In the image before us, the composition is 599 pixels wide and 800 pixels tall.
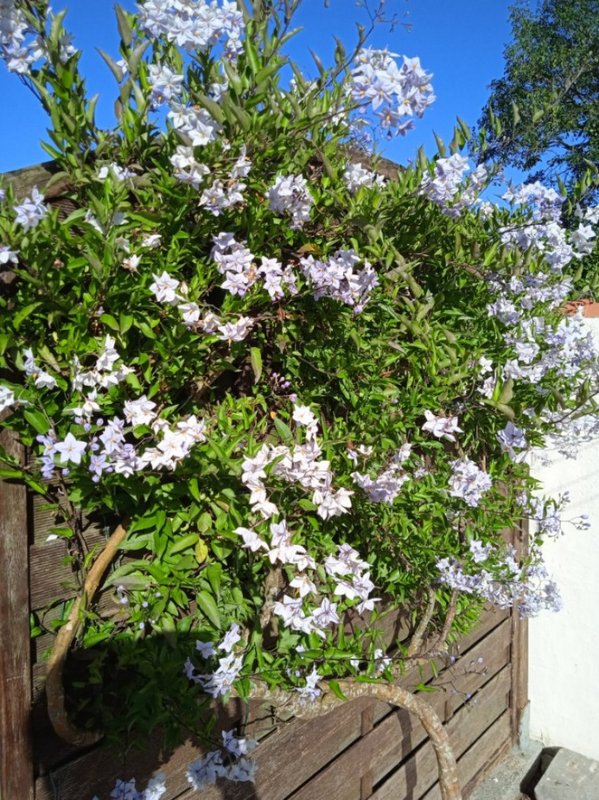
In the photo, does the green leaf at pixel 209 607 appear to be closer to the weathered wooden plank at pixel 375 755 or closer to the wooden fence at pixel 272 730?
the wooden fence at pixel 272 730

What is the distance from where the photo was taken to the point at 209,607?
5.36 ft

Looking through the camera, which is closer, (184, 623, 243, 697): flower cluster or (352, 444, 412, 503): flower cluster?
(184, 623, 243, 697): flower cluster

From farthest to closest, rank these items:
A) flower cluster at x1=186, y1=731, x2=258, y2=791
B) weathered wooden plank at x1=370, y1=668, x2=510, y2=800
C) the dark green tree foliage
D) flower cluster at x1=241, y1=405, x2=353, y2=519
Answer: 1. the dark green tree foliage
2. weathered wooden plank at x1=370, y1=668, x2=510, y2=800
3. flower cluster at x1=186, y1=731, x2=258, y2=791
4. flower cluster at x1=241, y1=405, x2=353, y2=519

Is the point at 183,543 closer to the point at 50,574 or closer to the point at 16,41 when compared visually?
the point at 50,574

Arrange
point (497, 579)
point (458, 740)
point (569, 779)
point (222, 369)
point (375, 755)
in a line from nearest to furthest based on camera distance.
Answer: point (222, 369), point (497, 579), point (375, 755), point (458, 740), point (569, 779)

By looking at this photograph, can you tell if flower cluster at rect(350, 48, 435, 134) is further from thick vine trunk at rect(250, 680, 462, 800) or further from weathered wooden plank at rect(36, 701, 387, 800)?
weathered wooden plank at rect(36, 701, 387, 800)

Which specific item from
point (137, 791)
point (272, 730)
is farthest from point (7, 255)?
point (272, 730)

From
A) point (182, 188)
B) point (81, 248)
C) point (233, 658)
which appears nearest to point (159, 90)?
point (182, 188)

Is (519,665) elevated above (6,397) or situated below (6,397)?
below

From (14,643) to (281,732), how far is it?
109 centimetres

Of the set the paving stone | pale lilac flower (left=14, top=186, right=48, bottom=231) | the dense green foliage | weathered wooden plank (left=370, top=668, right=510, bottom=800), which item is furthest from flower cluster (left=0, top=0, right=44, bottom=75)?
the paving stone

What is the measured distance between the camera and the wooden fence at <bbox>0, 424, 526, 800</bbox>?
143 cm

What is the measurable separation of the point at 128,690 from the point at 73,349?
0.82m

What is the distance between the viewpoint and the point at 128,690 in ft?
5.18
